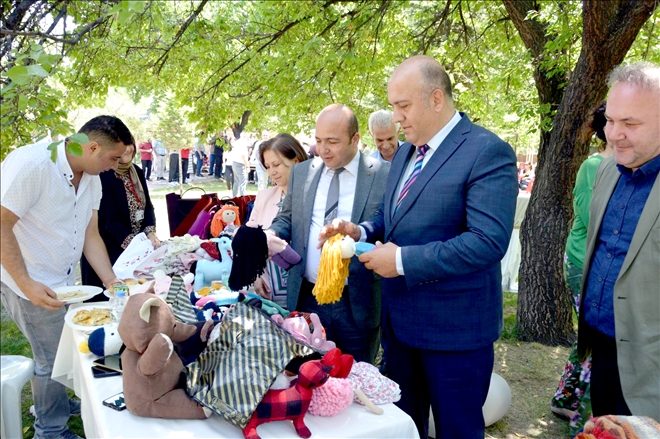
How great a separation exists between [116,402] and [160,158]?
22.4 meters

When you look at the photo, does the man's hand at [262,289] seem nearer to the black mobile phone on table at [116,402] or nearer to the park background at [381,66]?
the black mobile phone on table at [116,402]

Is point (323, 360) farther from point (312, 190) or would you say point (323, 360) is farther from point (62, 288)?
point (62, 288)

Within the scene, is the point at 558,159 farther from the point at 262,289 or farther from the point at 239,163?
the point at 239,163

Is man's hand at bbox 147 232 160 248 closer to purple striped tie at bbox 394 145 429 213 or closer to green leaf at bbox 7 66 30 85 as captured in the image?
purple striped tie at bbox 394 145 429 213

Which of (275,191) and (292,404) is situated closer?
(292,404)

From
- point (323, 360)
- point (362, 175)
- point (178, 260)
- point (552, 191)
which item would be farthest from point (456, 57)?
point (323, 360)

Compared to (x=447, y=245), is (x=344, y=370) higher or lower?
lower

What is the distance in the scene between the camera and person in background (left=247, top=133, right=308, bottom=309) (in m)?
3.23

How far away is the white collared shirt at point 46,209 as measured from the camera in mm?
2541

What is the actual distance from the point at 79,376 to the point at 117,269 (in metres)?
1.29

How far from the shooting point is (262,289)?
10.7ft

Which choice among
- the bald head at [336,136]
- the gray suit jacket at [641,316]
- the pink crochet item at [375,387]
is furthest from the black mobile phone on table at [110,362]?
the gray suit jacket at [641,316]

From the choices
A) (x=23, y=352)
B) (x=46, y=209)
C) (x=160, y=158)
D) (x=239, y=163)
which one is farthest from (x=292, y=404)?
(x=160, y=158)

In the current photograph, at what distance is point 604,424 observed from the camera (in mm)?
1463
